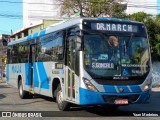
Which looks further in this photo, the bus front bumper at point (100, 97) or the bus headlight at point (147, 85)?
the bus headlight at point (147, 85)

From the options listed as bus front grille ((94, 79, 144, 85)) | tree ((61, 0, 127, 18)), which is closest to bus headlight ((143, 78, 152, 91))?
bus front grille ((94, 79, 144, 85))

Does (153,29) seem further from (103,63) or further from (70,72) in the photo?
(103,63)

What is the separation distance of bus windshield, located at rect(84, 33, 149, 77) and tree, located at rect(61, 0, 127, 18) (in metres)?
26.4

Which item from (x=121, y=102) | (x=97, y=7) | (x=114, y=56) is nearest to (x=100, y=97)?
(x=121, y=102)

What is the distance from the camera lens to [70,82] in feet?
39.9

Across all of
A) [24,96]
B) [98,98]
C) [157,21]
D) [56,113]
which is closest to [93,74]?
[98,98]

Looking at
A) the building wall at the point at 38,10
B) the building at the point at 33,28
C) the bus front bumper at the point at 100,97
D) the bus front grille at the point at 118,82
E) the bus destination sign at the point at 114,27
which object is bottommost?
the bus front bumper at the point at 100,97

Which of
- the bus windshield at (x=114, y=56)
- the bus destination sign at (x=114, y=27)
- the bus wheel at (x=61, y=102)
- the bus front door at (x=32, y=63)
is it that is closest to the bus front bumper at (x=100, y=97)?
the bus windshield at (x=114, y=56)

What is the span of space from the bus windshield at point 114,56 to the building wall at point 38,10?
2511 inches

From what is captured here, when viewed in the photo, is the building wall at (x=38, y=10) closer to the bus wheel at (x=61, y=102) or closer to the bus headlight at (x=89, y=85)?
the bus wheel at (x=61, y=102)

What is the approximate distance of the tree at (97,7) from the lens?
3878 centimetres

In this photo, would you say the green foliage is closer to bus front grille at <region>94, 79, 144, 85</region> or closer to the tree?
the tree

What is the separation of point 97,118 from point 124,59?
6.67 ft

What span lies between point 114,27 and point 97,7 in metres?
27.5
